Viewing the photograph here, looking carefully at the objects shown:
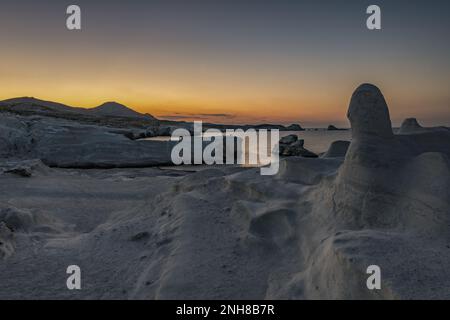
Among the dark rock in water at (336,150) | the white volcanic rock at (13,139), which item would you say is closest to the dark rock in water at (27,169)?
the white volcanic rock at (13,139)

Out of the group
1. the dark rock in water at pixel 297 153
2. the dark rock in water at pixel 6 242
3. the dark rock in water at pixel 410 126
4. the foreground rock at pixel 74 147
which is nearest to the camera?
the dark rock in water at pixel 6 242

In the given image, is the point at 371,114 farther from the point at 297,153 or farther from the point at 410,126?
the point at 297,153

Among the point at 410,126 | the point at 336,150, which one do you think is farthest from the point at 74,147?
the point at 410,126

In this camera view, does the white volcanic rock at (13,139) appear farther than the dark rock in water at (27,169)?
Yes

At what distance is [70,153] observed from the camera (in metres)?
21.9

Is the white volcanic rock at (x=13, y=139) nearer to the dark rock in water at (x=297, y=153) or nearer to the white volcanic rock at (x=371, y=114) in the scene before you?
the dark rock in water at (x=297, y=153)

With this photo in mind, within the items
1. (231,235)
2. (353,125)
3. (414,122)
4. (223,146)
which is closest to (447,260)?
(353,125)

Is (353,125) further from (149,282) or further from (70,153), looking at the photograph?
(70,153)

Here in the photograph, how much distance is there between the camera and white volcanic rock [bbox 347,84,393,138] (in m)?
5.48

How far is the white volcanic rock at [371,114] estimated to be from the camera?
5477 millimetres

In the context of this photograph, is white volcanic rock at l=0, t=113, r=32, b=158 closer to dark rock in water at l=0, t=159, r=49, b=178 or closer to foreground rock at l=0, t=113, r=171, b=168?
foreground rock at l=0, t=113, r=171, b=168

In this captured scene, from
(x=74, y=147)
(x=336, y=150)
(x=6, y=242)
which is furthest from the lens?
(x=74, y=147)

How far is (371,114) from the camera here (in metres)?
5.47
